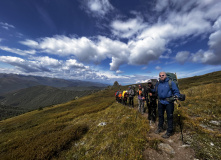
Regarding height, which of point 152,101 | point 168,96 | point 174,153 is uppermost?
point 168,96

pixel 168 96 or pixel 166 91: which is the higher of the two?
pixel 166 91

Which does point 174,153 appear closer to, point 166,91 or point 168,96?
point 168,96

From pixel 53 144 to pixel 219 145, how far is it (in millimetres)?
10097

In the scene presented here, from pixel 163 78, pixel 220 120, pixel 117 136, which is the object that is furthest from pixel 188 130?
pixel 117 136

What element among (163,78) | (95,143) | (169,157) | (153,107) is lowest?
(95,143)

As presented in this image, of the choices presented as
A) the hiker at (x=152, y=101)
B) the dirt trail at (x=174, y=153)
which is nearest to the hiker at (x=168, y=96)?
the dirt trail at (x=174, y=153)

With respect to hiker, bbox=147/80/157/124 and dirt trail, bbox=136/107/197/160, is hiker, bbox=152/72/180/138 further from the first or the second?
hiker, bbox=147/80/157/124

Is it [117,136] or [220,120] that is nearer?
[117,136]

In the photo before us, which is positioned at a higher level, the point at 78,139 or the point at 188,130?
the point at 188,130

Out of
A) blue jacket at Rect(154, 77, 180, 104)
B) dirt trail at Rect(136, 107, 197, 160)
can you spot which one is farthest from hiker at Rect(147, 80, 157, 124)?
dirt trail at Rect(136, 107, 197, 160)

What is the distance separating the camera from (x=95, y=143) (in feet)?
21.8

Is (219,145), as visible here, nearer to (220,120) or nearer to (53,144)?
(220,120)

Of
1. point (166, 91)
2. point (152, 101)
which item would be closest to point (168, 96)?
point (166, 91)

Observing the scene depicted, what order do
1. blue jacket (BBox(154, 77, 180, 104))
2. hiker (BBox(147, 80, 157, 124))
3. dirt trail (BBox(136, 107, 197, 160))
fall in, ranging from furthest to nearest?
1. hiker (BBox(147, 80, 157, 124))
2. blue jacket (BBox(154, 77, 180, 104))
3. dirt trail (BBox(136, 107, 197, 160))
